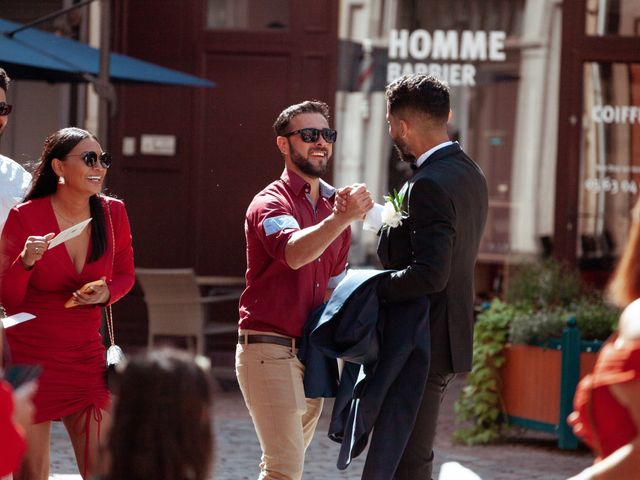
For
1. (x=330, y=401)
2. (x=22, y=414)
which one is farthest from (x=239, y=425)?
(x=22, y=414)

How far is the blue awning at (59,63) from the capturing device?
8602 millimetres

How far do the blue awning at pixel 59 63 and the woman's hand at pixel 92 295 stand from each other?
11.4 feet

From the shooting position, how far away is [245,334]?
5.27 m

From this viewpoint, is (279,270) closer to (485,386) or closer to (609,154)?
(485,386)

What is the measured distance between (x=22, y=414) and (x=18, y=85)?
9651 mm

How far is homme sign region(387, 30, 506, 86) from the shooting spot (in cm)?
1172

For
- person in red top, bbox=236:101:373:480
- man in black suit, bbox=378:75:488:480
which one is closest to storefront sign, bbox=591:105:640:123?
person in red top, bbox=236:101:373:480

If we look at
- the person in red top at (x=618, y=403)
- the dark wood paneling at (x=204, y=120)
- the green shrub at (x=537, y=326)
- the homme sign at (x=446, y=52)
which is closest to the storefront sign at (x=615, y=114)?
the homme sign at (x=446, y=52)

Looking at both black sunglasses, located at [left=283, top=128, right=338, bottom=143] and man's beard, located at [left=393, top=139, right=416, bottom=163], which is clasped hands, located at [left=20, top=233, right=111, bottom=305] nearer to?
black sunglasses, located at [left=283, top=128, right=338, bottom=143]

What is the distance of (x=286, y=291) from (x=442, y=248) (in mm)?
823

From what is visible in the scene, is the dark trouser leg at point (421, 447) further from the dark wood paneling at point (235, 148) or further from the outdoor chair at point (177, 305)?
the dark wood paneling at point (235, 148)

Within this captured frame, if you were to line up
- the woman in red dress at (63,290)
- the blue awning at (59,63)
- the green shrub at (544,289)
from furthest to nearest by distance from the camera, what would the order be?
the green shrub at (544,289) < the blue awning at (59,63) < the woman in red dress at (63,290)

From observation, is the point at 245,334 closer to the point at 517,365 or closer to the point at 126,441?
the point at 126,441

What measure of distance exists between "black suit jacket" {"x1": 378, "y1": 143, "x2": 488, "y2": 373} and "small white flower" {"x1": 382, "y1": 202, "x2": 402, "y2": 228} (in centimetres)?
4
